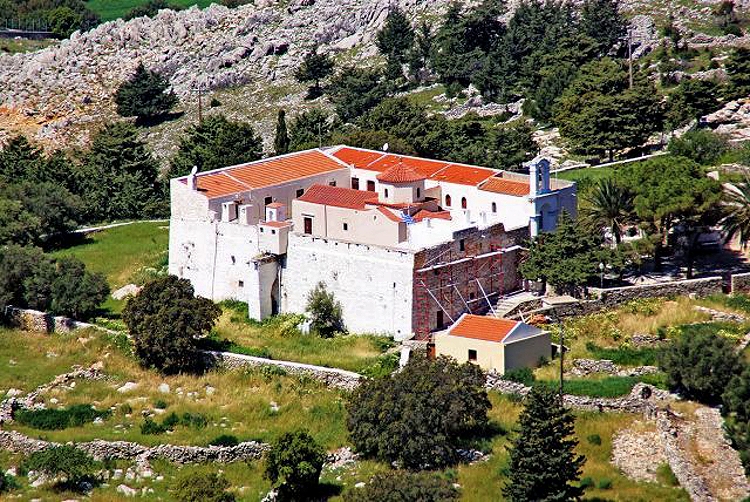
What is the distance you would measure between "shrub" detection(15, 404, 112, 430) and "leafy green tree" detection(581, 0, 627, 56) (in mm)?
59808

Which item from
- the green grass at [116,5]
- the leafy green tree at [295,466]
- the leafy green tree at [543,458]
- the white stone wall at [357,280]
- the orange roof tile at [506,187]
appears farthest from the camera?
the green grass at [116,5]

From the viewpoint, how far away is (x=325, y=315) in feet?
196

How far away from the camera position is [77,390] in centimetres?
5684

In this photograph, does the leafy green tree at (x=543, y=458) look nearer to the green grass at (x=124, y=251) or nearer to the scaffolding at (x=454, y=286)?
the scaffolding at (x=454, y=286)

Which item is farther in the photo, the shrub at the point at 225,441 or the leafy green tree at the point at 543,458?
the shrub at the point at 225,441

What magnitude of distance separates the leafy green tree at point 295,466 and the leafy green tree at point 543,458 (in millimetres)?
6624

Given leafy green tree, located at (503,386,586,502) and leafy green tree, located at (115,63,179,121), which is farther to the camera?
leafy green tree, located at (115,63,179,121)

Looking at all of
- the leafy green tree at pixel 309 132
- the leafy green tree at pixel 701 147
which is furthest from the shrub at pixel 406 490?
the leafy green tree at pixel 309 132

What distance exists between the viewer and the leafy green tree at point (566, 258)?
58.9 m

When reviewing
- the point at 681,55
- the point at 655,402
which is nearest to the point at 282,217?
the point at 655,402

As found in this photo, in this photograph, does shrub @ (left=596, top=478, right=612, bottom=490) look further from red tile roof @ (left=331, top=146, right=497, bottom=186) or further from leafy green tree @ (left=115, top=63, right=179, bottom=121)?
leafy green tree @ (left=115, top=63, right=179, bottom=121)

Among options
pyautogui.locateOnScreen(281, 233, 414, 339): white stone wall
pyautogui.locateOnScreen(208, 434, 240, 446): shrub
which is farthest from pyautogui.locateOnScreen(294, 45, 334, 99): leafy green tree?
pyautogui.locateOnScreen(208, 434, 240, 446): shrub

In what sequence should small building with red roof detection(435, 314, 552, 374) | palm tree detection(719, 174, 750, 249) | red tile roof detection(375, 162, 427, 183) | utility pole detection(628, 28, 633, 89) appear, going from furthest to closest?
utility pole detection(628, 28, 633, 89) < red tile roof detection(375, 162, 427, 183) < palm tree detection(719, 174, 750, 249) < small building with red roof detection(435, 314, 552, 374)

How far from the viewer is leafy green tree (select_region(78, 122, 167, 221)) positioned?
281 ft
